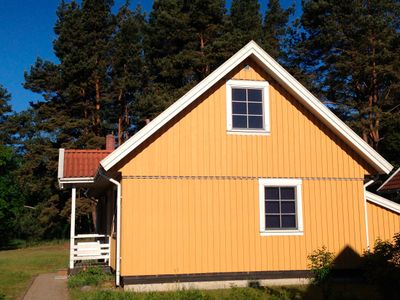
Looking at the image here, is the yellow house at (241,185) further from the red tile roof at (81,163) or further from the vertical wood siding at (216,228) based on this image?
the red tile roof at (81,163)

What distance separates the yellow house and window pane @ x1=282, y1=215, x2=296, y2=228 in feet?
0.09

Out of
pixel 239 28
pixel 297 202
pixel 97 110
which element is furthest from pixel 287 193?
pixel 239 28

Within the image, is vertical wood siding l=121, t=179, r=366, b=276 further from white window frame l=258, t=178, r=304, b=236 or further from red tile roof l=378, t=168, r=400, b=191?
red tile roof l=378, t=168, r=400, b=191

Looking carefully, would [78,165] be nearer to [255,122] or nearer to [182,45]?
[255,122]

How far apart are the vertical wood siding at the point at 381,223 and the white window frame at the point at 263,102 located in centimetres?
409

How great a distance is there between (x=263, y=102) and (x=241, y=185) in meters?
2.58

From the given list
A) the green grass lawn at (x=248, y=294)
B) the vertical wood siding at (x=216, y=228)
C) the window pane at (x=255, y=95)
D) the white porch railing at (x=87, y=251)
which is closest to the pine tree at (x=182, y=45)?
the white porch railing at (x=87, y=251)

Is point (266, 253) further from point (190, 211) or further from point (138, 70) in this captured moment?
point (138, 70)

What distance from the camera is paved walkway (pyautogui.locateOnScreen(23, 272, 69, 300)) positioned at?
12.2 meters

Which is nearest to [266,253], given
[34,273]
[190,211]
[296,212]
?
[296,212]

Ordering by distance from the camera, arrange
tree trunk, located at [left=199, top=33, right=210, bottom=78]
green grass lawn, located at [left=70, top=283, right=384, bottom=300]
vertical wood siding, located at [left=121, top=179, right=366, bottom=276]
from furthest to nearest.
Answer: tree trunk, located at [left=199, top=33, right=210, bottom=78]
vertical wood siding, located at [left=121, top=179, right=366, bottom=276]
green grass lawn, located at [left=70, top=283, right=384, bottom=300]

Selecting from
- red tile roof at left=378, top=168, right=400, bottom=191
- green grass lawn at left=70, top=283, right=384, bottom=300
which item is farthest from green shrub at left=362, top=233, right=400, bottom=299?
red tile roof at left=378, top=168, right=400, bottom=191

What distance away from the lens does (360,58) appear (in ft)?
108

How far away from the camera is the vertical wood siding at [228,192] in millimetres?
12852
